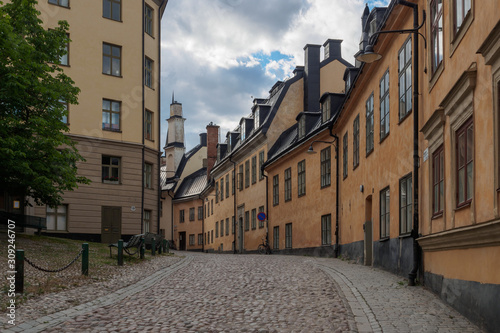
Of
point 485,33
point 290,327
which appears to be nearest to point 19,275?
point 290,327

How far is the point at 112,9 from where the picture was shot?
109 ft

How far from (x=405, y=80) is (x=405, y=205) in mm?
3000

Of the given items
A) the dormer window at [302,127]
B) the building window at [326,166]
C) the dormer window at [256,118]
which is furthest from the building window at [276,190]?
the building window at [326,166]

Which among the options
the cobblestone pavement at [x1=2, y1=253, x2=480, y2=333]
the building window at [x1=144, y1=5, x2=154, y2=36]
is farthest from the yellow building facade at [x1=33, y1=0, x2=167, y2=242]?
the cobblestone pavement at [x1=2, y1=253, x2=480, y2=333]

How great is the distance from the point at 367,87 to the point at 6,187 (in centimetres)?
1224

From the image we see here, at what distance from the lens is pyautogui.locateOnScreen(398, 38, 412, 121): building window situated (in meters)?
14.8

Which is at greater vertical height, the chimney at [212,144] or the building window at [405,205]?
the chimney at [212,144]

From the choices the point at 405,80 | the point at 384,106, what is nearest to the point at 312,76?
the point at 384,106

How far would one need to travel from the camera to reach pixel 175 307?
1066 cm

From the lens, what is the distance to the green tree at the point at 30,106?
63.7 feet

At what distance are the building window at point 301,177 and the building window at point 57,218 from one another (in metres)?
11.6

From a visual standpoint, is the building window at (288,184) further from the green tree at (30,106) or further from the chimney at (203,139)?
the chimney at (203,139)

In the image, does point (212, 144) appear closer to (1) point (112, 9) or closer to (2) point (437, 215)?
(1) point (112, 9)

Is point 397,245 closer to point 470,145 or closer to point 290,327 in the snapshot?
point 470,145
